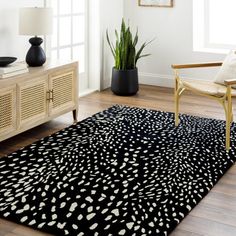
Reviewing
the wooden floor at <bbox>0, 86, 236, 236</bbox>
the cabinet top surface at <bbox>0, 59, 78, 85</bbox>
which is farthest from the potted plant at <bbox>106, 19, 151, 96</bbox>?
the cabinet top surface at <bbox>0, 59, 78, 85</bbox>

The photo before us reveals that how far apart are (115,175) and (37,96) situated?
113cm

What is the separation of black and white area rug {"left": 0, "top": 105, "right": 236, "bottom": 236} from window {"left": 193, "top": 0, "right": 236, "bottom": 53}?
62.6 inches

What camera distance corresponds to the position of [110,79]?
19.8 feet

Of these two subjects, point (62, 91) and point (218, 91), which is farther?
point (62, 91)

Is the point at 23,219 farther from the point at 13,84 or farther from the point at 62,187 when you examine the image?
the point at 13,84

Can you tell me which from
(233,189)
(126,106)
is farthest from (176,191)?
(126,106)

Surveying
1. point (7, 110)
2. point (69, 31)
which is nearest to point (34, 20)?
point (7, 110)

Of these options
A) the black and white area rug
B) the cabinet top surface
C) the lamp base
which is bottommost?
the black and white area rug

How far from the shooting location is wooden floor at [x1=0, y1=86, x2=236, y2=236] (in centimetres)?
265

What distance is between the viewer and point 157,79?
615 cm

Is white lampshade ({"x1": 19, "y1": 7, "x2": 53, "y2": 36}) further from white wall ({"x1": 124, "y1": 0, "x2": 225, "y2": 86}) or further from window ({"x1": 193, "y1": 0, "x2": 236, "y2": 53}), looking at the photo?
window ({"x1": 193, "y1": 0, "x2": 236, "y2": 53})

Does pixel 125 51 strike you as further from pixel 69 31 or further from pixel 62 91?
pixel 62 91

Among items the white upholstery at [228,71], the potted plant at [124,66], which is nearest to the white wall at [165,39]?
the potted plant at [124,66]

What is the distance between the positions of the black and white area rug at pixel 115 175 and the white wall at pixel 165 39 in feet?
4.88
